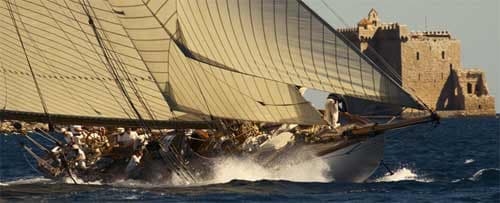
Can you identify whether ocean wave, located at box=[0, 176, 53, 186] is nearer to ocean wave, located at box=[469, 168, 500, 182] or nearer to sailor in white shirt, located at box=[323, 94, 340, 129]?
sailor in white shirt, located at box=[323, 94, 340, 129]

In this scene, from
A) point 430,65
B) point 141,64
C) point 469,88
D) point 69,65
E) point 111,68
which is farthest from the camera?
point 469,88

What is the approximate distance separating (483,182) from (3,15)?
8825 mm

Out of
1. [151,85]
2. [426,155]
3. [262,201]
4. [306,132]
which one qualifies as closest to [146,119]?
[151,85]

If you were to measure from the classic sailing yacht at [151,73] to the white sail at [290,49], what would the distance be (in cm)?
4

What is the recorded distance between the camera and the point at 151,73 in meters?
27.2

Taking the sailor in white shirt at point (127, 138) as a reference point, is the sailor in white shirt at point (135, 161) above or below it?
below

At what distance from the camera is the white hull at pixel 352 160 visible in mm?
27234

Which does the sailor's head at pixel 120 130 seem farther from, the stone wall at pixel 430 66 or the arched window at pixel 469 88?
the arched window at pixel 469 88

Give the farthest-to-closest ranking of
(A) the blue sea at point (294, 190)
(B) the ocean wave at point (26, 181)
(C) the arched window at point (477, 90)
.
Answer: (C) the arched window at point (477, 90), (B) the ocean wave at point (26, 181), (A) the blue sea at point (294, 190)

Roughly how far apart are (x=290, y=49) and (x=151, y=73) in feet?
12.3

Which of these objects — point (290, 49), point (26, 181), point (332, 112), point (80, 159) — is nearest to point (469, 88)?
point (26, 181)

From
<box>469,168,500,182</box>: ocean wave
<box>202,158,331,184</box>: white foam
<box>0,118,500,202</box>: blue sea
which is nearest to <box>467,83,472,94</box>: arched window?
<box>0,118,500,202</box>: blue sea

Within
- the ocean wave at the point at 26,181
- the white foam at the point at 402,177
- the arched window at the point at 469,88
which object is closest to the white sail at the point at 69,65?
the ocean wave at the point at 26,181

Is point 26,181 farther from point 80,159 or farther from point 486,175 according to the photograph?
point 486,175
